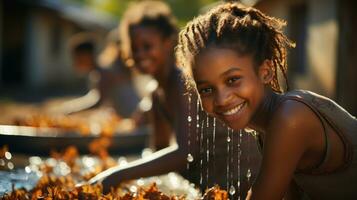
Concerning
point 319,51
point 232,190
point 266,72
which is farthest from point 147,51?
point 319,51

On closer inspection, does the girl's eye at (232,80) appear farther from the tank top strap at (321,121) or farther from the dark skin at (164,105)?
the dark skin at (164,105)

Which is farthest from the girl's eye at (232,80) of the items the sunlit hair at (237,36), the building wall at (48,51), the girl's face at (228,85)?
the building wall at (48,51)

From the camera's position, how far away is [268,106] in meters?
2.43

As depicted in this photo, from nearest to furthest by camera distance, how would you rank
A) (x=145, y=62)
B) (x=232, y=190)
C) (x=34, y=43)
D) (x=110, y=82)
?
(x=232, y=190) → (x=145, y=62) → (x=110, y=82) → (x=34, y=43)

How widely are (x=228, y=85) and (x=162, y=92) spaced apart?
1.84 metres

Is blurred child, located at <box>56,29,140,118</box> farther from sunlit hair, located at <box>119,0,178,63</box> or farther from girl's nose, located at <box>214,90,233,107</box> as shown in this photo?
girl's nose, located at <box>214,90,233,107</box>

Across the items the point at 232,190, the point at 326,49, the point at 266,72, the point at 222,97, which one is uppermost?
the point at 326,49

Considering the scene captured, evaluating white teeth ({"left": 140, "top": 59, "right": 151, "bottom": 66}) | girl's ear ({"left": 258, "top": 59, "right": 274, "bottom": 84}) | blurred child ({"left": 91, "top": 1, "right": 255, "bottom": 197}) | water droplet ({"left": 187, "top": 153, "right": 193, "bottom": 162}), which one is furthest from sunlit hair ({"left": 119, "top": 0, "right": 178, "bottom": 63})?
girl's ear ({"left": 258, "top": 59, "right": 274, "bottom": 84})

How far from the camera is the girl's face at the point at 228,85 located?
2.28m

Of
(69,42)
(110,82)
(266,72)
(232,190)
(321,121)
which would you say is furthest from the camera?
(69,42)

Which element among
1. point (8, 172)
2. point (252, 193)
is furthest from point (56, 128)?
point (252, 193)

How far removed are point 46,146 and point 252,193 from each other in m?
3.58

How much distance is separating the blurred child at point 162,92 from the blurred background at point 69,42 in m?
3.89

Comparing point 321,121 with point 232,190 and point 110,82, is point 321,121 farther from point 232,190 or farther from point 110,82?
point 110,82
